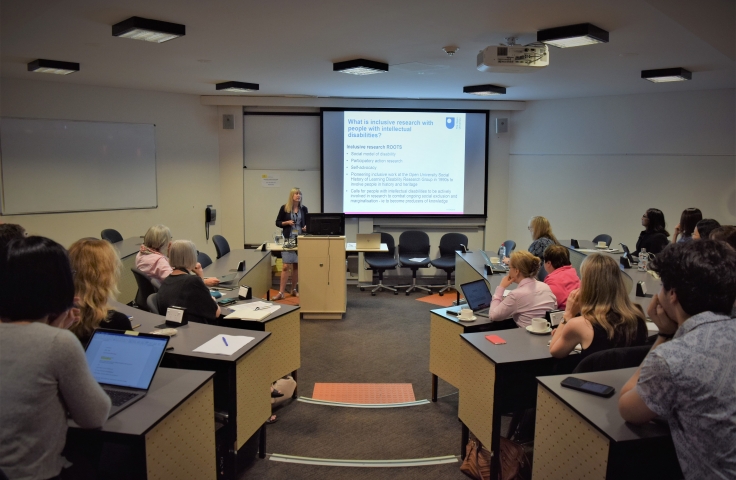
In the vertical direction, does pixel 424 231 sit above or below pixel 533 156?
below

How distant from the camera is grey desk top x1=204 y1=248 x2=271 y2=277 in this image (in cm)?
547

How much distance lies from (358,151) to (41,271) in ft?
23.2

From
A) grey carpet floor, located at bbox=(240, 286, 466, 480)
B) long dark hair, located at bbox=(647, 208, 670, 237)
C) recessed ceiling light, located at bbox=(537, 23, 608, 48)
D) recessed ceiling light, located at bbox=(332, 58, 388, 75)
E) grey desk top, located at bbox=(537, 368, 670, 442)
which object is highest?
recessed ceiling light, located at bbox=(332, 58, 388, 75)

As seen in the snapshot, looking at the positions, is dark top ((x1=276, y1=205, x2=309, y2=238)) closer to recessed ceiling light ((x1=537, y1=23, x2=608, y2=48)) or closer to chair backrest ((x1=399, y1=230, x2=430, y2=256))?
chair backrest ((x1=399, y1=230, x2=430, y2=256))

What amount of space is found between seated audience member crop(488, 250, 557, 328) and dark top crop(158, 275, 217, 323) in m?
1.98

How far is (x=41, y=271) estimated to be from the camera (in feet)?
5.53

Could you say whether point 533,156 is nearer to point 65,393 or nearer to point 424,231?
point 424,231

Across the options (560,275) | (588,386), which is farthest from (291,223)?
(588,386)

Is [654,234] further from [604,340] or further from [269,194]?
[269,194]

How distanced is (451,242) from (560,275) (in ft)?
14.8

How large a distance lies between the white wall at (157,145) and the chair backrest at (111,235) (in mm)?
535

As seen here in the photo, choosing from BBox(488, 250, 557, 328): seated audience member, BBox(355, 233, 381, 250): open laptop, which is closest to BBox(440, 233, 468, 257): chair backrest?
BBox(355, 233, 381, 250): open laptop

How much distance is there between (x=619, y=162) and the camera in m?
7.76

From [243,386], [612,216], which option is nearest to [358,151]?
[612,216]
